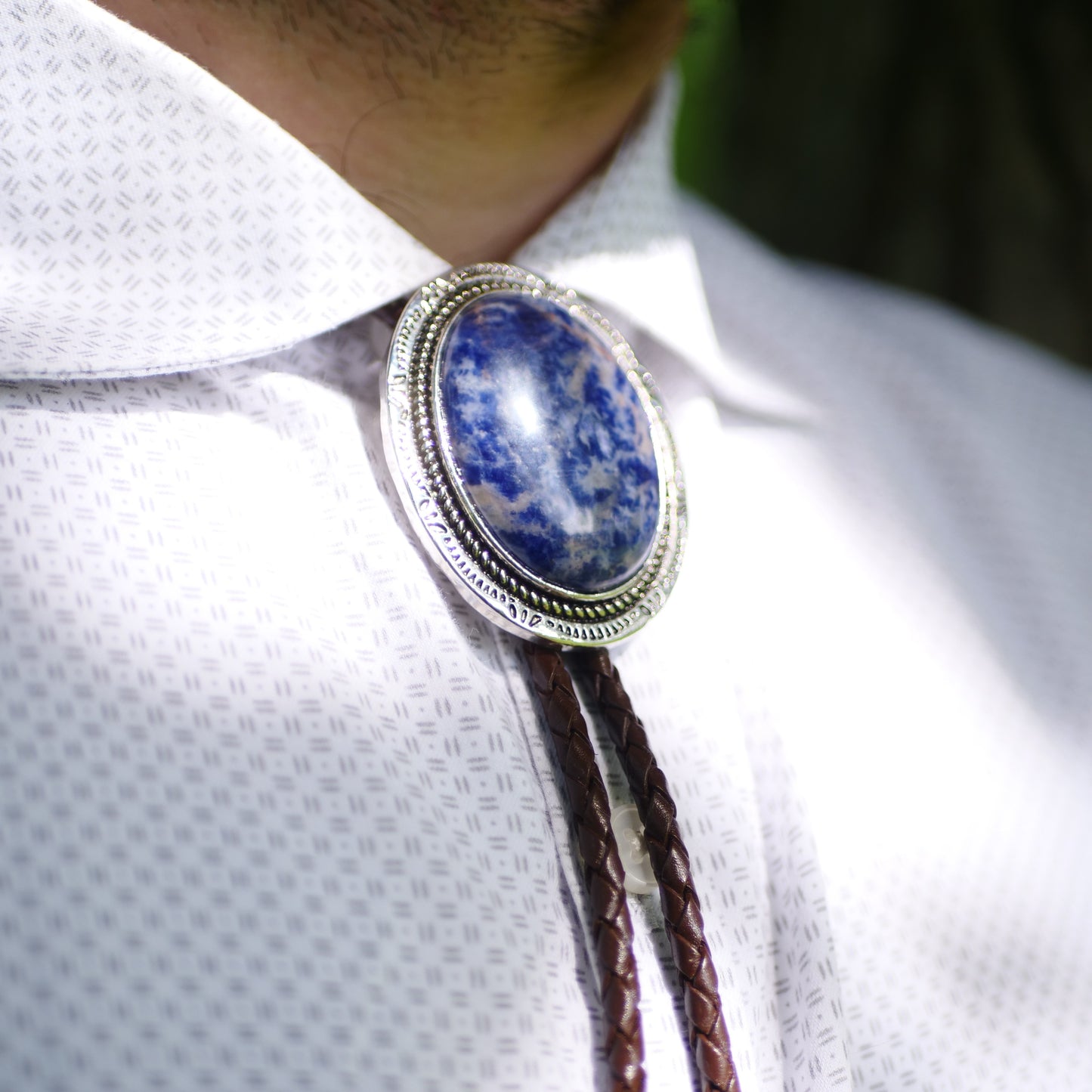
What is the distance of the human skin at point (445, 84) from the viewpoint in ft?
1.83

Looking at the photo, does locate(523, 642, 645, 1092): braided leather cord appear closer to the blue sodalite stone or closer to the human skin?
the blue sodalite stone

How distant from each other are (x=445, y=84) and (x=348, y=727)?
394mm

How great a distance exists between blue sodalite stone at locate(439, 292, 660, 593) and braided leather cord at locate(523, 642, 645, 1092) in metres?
0.06

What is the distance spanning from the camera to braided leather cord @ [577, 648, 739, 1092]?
49 cm

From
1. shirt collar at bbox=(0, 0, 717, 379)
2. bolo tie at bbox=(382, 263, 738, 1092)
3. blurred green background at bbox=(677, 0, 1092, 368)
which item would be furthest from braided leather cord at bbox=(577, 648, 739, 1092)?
blurred green background at bbox=(677, 0, 1092, 368)

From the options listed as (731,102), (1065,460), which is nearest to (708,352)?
(1065,460)

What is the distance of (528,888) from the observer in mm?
493

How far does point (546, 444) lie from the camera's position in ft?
1.86

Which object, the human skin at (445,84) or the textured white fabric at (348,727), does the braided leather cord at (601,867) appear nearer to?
the textured white fabric at (348,727)

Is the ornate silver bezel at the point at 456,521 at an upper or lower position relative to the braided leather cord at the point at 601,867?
upper

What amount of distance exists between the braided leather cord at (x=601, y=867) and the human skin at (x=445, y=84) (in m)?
0.31

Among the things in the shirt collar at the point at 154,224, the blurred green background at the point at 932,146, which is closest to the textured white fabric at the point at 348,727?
the shirt collar at the point at 154,224

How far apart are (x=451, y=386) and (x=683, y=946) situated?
0.33 m

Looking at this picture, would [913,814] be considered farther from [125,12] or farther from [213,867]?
[125,12]
